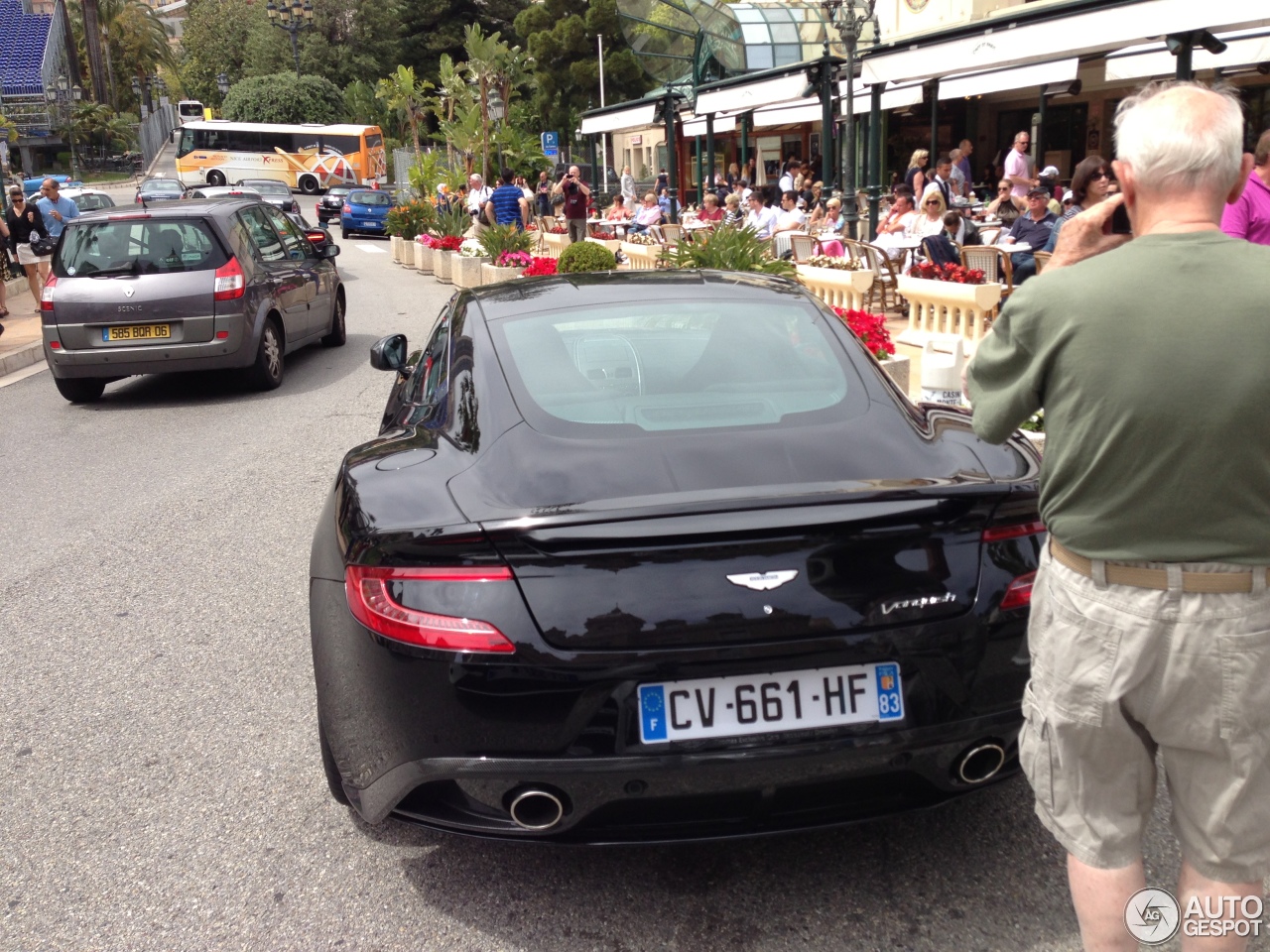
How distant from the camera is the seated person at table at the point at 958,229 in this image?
12.3 m

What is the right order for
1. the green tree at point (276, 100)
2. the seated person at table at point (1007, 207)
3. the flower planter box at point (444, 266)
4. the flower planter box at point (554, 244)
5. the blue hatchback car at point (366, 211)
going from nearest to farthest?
the seated person at table at point (1007, 207) < the flower planter box at point (444, 266) < the flower planter box at point (554, 244) < the blue hatchback car at point (366, 211) < the green tree at point (276, 100)

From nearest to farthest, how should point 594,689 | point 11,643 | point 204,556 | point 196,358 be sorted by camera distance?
point 594,689 → point 11,643 → point 204,556 → point 196,358

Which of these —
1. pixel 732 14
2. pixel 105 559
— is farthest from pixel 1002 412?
pixel 732 14

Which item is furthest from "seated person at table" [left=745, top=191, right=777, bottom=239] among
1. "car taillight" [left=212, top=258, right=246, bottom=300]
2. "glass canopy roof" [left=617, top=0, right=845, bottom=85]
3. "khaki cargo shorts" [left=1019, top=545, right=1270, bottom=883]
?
"glass canopy roof" [left=617, top=0, right=845, bottom=85]

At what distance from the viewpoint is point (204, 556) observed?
6.12 m

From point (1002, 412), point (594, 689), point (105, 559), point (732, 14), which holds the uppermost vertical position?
point (732, 14)

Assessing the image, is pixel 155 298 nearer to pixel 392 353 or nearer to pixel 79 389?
pixel 79 389

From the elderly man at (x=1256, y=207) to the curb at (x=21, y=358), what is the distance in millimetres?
12744

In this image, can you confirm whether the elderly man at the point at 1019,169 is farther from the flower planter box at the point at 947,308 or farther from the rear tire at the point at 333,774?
the rear tire at the point at 333,774

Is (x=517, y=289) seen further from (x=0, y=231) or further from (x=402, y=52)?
(x=402, y=52)

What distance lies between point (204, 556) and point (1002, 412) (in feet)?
16.0

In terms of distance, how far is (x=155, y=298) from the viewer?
34.0ft

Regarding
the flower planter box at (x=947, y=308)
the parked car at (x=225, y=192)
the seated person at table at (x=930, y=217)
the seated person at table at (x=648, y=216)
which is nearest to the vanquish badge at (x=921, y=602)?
the flower planter box at (x=947, y=308)

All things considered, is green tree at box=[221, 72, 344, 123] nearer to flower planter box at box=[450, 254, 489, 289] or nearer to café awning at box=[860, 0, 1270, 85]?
flower planter box at box=[450, 254, 489, 289]
